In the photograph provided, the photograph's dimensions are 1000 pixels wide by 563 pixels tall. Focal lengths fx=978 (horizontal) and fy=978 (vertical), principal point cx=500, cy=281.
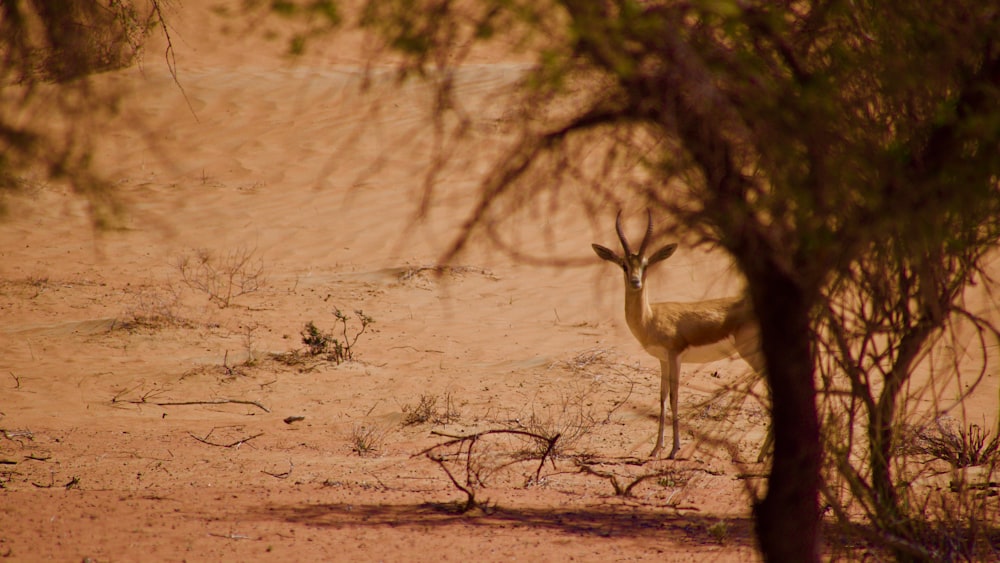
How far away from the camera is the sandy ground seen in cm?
518

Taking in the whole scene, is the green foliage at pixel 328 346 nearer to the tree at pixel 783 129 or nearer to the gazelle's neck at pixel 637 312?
the gazelle's neck at pixel 637 312

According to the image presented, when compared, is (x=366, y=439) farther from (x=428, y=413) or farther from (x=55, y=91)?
(x=55, y=91)

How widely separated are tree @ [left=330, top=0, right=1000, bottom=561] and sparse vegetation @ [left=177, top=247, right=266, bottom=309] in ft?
29.7

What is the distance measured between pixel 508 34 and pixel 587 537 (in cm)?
350

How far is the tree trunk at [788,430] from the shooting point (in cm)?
359

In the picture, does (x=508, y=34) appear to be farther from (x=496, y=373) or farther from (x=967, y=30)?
(x=496, y=373)

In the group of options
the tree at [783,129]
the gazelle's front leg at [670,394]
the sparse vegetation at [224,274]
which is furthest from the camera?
the sparse vegetation at [224,274]

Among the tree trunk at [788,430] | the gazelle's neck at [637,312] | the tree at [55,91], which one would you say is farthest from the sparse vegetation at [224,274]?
the tree trunk at [788,430]

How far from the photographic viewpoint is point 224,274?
43.3 ft

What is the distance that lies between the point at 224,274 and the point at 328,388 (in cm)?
460

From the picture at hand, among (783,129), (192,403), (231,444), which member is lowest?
(231,444)

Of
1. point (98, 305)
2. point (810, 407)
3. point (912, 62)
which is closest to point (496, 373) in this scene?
point (98, 305)

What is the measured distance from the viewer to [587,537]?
549 cm

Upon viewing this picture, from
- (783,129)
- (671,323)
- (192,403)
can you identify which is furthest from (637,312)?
(783,129)
